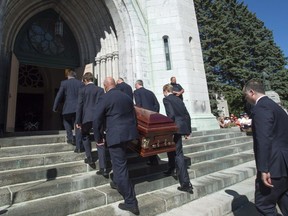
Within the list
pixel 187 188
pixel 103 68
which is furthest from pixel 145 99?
pixel 103 68

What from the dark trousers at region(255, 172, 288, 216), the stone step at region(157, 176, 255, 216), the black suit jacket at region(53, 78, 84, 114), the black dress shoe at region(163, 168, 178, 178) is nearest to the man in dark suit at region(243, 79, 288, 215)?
the dark trousers at region(255, 172, 288, 216)

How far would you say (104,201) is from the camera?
321 cm

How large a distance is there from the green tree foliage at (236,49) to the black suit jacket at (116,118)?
60.3 feet

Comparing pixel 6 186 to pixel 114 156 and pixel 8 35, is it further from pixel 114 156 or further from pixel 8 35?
pixel 8 35

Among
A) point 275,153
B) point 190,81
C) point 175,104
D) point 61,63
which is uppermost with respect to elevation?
point 61,63

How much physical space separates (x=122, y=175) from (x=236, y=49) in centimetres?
2438

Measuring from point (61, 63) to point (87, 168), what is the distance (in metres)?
5.82

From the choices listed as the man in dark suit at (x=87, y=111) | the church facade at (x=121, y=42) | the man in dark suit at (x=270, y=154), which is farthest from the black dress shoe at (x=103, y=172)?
the church facade at (x=121, y=42)

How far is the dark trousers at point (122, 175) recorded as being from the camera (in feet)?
9.52

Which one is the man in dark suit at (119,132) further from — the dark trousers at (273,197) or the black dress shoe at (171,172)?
the dark trousers at (273,197)

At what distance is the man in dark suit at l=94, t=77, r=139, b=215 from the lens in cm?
293

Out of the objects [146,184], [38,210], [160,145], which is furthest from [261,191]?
[38,210]

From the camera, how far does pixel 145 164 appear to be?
453 cm

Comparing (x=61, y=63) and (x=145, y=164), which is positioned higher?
(x=61, y=63)
